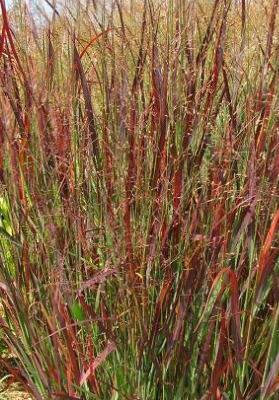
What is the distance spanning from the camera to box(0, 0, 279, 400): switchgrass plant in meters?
1.71

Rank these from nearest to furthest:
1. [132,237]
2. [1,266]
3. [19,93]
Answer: [132,237]
[1,266]
[19,93]

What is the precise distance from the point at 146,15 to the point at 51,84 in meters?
0.37

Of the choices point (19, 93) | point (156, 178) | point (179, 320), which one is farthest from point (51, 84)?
point (179, 320)

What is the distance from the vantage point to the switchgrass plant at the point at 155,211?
1.71 metres

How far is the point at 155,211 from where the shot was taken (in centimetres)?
177

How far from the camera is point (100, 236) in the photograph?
1800mm

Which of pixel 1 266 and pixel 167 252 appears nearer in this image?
pixel 167 252

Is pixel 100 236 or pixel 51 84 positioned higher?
pixel 51 84

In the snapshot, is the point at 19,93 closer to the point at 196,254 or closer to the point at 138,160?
the point at 138,160

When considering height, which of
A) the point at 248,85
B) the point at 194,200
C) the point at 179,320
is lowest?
the point at 179,320

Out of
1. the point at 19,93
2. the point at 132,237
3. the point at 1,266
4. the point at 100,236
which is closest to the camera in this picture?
the point at 132,237

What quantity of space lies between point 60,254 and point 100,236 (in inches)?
4.7

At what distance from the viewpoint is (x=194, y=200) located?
6.06 ft

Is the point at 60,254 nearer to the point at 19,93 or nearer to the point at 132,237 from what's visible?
the point at 132,237
